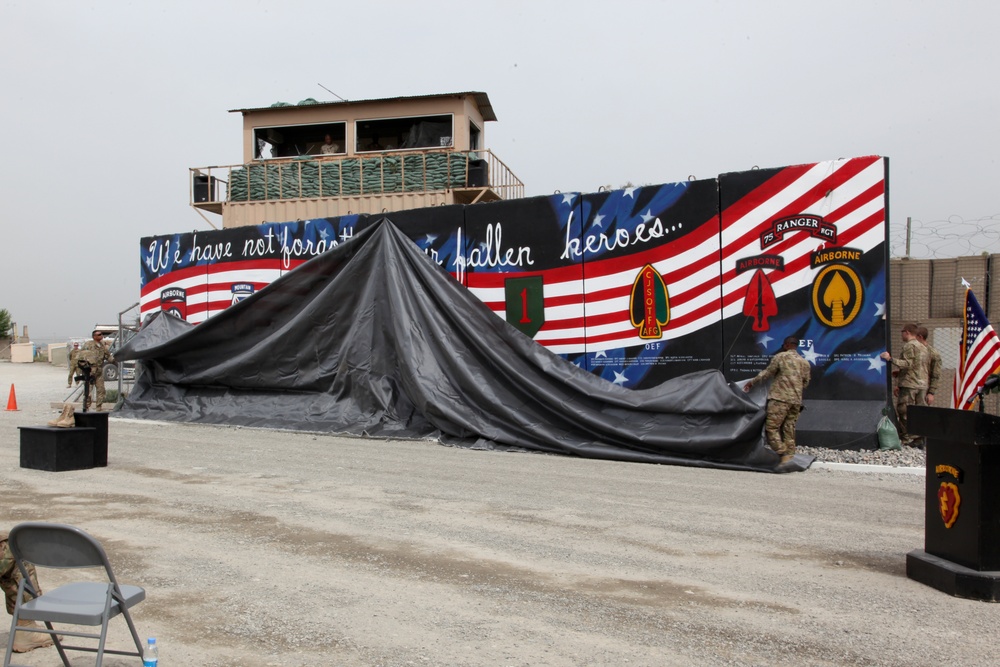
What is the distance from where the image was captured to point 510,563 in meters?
5.51

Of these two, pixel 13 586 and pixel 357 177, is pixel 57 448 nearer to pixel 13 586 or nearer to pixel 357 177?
pixel 13 586

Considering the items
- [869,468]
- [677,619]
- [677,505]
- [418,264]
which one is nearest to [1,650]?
[677,619]

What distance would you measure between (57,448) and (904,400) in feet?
35.2

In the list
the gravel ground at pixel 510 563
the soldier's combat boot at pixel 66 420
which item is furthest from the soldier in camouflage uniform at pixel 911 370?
the soldier's combat boot at pixel 66 420

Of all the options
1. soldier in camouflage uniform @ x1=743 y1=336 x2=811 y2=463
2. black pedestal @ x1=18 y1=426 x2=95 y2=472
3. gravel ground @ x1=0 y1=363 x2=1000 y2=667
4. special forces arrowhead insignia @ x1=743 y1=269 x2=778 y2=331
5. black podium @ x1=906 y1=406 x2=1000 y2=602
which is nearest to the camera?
gravel ground @ x1=0 y1=363 x2=1000 y2=667

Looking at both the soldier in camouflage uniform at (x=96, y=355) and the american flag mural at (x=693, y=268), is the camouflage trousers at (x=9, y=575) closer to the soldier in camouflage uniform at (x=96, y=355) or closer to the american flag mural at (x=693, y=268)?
the american flag mural at (x=693, y=268)

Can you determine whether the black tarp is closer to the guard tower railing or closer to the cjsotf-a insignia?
the cjsotf-a insignia

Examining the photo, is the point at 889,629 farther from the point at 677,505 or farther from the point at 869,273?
the point at 869,273

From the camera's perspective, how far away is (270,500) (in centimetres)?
754

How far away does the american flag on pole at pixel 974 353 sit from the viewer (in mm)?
6203

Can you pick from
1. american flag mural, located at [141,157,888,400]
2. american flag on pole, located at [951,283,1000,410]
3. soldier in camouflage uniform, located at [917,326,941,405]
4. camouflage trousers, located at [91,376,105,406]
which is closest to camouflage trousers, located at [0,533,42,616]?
american flag on pole, located at [951,283,1000,410]

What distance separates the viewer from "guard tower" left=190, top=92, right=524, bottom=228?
23406 mm

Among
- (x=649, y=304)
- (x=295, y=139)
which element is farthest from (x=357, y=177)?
(x=649, y=304)

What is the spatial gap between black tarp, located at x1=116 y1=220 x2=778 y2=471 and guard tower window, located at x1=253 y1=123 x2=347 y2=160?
11556mm
